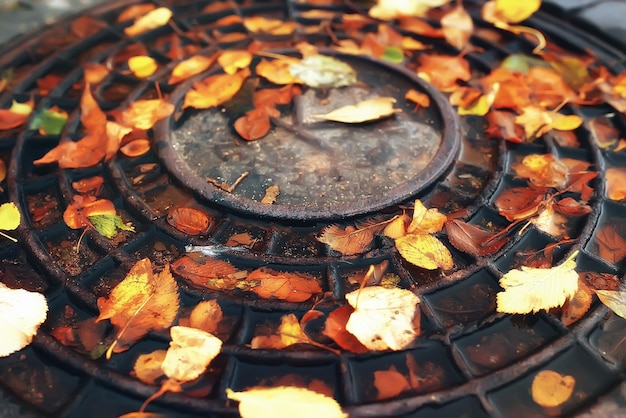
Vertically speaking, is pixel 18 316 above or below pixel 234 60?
below

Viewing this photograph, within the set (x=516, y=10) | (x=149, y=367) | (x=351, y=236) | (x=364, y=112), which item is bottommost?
(x=149, y=367)

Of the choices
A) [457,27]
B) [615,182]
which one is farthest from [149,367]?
[457,27]

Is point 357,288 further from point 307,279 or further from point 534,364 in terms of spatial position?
point 534,364

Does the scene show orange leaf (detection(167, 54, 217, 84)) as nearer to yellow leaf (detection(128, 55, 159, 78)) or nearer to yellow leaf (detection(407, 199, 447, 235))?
yellow leaf (detection(128, 55, 159, 78))

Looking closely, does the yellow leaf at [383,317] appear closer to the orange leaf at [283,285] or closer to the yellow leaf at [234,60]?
the orange leaf at [283,285]

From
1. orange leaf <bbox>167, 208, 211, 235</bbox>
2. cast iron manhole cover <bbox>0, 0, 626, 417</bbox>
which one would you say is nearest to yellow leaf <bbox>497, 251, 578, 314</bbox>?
cast iron manhole cover <bbox>0, 0, 626, 417</bbox>

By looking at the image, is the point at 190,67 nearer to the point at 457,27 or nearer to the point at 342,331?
the point at 457,27

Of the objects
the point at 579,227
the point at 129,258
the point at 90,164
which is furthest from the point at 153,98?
the point at 579,227
